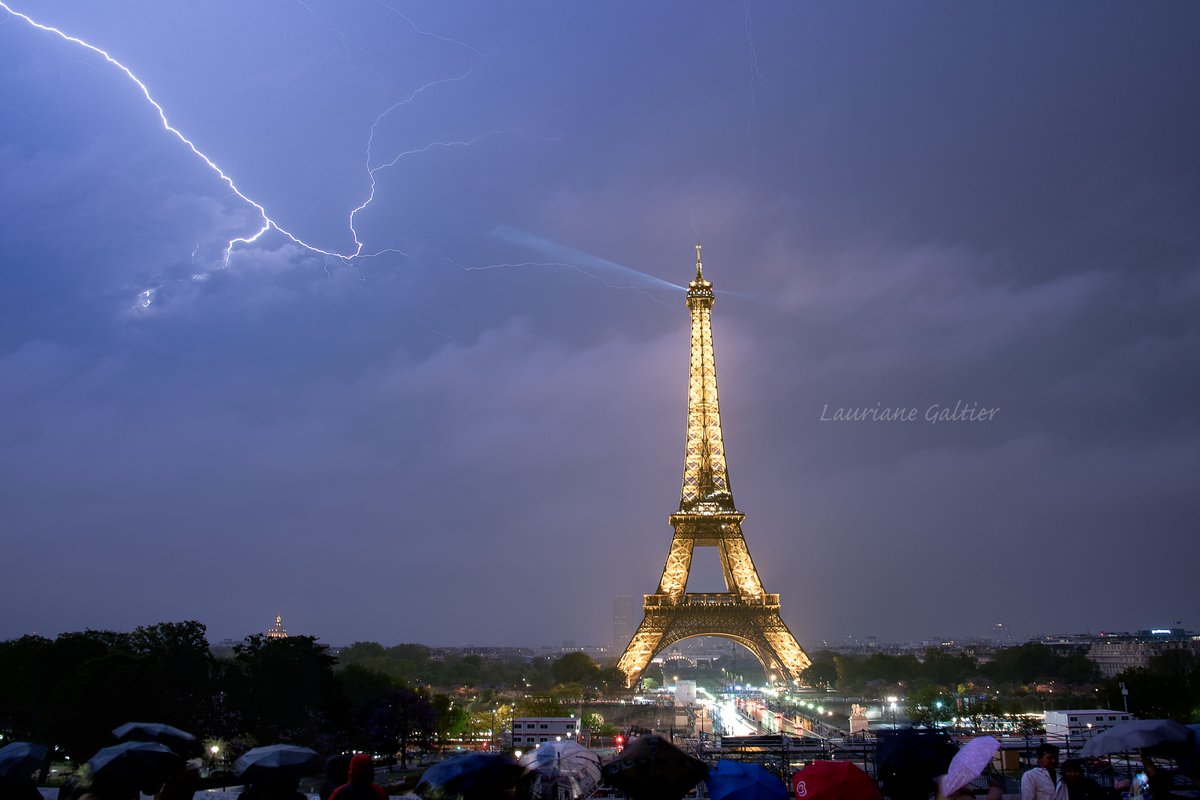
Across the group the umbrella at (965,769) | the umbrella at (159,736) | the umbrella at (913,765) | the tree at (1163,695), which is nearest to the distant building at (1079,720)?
the tree at (1163,695)

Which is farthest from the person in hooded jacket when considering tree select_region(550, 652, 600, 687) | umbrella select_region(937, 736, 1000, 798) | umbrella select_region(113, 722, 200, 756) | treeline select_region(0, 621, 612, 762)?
tree select_region(550, 652, 600, 687)

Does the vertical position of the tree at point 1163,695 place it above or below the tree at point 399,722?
above

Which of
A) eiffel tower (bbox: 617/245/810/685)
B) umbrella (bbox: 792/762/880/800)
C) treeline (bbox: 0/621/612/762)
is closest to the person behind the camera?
umbrella (bbox: 792/762/880/800)

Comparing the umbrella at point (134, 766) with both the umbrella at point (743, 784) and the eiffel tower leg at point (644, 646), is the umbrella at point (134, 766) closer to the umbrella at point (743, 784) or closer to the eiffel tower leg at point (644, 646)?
the umbrella at point (743, 784)

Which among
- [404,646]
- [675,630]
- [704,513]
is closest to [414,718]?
[675,630]

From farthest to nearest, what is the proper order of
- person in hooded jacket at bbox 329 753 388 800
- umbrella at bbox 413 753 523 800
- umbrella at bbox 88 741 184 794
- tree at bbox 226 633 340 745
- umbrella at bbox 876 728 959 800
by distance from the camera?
tree at bbox 226 633 340 745 → umbrella at bbox 88 741 184 794 → umbrella at bbox 413 753 523 800 → umbrella at bbox 876 728 959 800 → person in hooded jacket at bbox 329 753 388 800

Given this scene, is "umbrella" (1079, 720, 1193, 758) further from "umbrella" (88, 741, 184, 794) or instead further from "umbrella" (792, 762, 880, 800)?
"umbrella" (88, 741, 184, 794)

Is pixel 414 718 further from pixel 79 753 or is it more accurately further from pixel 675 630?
pixel 675 630

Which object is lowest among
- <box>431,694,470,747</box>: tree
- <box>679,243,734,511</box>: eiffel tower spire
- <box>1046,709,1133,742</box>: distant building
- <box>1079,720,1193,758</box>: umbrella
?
<box>431,694,470,747</box>: tree
